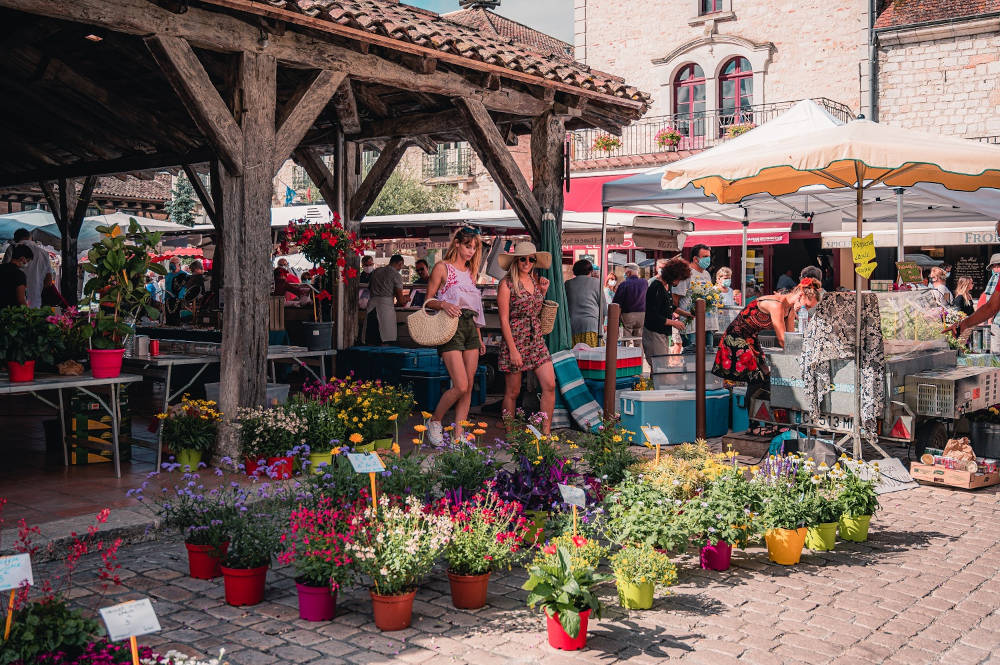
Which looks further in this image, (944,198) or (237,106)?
(944,198)

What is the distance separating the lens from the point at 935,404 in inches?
267

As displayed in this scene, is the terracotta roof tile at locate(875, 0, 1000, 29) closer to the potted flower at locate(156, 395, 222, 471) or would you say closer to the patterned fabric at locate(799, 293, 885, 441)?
the patterned fabric at locate(799, 293, 885, 441)

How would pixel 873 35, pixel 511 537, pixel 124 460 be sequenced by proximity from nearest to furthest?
pixel 511 537, pixel 124 460, pixel 873 35

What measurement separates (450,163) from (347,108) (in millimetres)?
27491

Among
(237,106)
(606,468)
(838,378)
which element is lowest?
(606,468)

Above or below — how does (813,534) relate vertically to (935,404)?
below

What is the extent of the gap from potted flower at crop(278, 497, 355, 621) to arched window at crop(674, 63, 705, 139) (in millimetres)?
22181

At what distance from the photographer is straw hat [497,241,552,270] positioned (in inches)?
306

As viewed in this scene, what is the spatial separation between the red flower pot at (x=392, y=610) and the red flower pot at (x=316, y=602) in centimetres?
20

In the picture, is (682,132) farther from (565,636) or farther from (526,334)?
(565,636)

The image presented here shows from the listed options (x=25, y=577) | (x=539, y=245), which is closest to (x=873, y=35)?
(x=539, y=245)

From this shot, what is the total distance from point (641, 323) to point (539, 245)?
2.30 metres

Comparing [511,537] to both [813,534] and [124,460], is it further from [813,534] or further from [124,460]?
[124,460]

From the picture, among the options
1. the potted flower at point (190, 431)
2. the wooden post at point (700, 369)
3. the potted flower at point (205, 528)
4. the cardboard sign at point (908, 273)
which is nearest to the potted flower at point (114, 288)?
the potted flower at point (190, 431)
